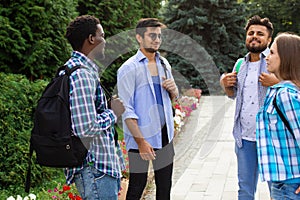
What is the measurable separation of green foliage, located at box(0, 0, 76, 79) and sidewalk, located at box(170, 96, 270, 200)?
7.73ft

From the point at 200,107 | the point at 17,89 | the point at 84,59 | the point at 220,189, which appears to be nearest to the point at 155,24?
the point at 84,59

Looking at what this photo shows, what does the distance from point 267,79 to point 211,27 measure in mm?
13477

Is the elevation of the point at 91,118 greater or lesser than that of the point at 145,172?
greater

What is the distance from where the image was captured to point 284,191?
2596mm

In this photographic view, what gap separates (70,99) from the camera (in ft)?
7.89

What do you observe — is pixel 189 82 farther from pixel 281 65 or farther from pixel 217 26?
pixel 281 65

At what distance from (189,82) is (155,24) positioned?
12484 mm

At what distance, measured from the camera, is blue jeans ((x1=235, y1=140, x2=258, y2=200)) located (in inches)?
142

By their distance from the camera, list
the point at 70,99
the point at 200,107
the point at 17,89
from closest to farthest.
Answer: the point at 70,99 → the point at 17,89 → the point at 200,107

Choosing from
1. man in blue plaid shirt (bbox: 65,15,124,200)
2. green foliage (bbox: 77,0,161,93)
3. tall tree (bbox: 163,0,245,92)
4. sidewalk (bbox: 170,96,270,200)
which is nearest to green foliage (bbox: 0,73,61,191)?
sidewalk (bbox: 170,96,270,200)

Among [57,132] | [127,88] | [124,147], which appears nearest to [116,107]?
[57,132]

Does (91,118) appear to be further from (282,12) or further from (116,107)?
(282,12)

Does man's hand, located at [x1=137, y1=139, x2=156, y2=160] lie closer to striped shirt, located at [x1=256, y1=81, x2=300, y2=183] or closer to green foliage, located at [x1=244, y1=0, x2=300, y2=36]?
striped shirt, located at [x1=256, y1=81, x2=300, y2=183]

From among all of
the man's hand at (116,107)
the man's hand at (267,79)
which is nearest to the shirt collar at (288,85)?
the man's hand at (267,79)
